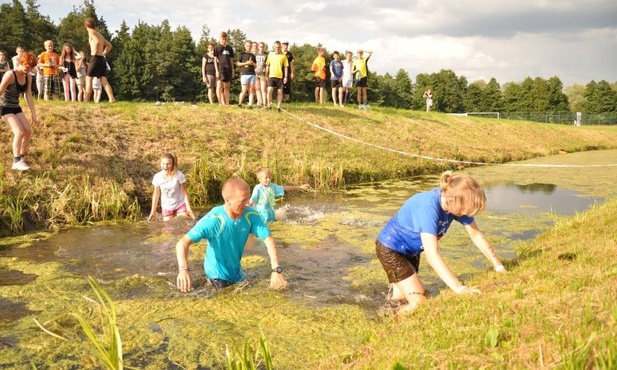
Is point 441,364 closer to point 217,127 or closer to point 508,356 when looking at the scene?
point 508,356

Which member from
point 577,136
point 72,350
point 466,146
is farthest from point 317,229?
point 577,136

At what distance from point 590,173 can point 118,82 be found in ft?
169

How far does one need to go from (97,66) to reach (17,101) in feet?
13.4

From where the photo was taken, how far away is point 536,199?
12.1m

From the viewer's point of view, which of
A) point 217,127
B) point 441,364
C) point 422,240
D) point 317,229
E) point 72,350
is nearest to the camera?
point 441,364

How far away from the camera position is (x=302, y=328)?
14.1 ft

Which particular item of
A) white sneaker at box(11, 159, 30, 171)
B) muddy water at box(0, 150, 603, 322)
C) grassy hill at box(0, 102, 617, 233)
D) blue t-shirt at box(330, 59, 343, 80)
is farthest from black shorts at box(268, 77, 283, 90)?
white sneaker at box(11, 159, 30, 171)

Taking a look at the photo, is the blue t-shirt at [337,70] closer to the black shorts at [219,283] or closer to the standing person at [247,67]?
the standing person at [247,67]

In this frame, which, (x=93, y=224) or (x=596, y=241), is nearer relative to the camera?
(x=596, y=241)

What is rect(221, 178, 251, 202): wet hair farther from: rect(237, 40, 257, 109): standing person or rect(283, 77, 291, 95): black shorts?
rect(283, 77, 291, 95): black shorts

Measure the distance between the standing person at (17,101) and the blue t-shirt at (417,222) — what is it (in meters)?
7.56

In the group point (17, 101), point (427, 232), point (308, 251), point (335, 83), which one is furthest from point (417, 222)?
point (335, 83)

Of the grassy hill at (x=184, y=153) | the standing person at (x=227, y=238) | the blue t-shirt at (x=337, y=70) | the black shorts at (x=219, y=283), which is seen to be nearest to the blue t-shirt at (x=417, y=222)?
the standing person at (x=227, y=238)

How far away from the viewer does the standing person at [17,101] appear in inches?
348
